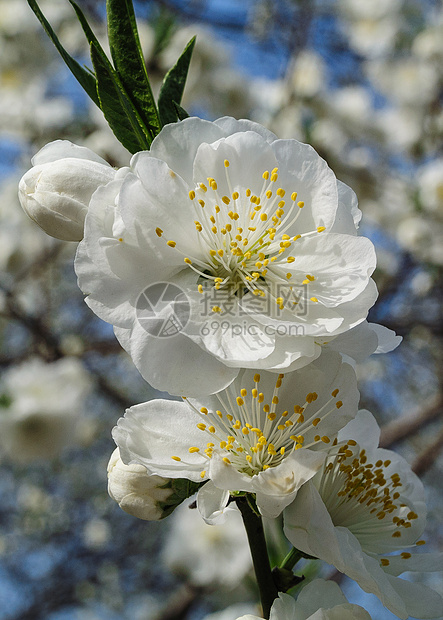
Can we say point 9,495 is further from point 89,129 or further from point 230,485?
point 230,485

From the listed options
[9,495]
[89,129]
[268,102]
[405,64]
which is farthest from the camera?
[9,495]

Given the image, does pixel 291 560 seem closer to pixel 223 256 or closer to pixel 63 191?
pixel 223 256

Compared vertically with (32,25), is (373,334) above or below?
above

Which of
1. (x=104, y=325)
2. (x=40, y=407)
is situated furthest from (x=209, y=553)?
(x=104, y=325)

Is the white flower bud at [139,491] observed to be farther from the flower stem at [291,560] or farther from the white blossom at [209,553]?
the white blossom at [209,553]

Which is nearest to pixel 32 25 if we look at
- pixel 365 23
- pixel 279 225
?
pixel 365 23

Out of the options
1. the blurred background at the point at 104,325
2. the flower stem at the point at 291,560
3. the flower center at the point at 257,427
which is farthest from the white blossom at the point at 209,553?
the flower center at the point at 257,427

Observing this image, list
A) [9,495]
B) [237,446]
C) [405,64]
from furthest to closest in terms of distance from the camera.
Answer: [9,495] → [405,64] → [237,446]

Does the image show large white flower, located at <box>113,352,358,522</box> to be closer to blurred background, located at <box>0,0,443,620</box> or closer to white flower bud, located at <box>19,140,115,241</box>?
white flower bud, located at <box>19,140,115,241</box>
